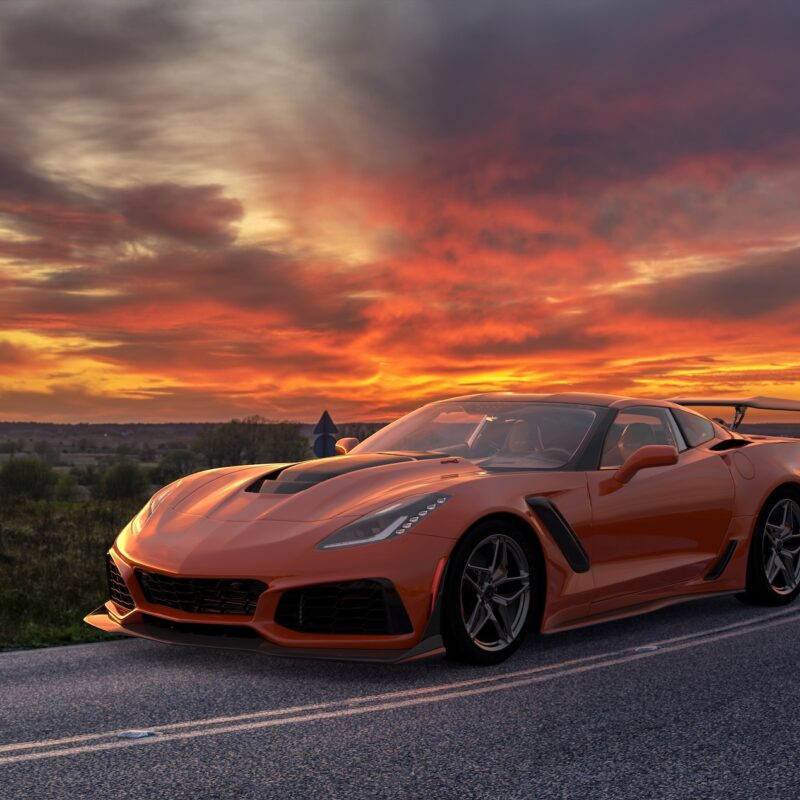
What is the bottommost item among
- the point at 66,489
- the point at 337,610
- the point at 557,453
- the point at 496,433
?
the point at 337,610

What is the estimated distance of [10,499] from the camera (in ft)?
89.7

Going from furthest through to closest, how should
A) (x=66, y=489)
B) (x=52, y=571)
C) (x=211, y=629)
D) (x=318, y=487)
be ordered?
(x=66, y=489) < (x=52, y=571) < (x=318, y=487) < (x=211, y=629)

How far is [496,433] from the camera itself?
7207 millimetres

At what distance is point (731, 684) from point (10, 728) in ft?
11.6

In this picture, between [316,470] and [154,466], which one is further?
[154,466]

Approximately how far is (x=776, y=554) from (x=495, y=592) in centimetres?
319

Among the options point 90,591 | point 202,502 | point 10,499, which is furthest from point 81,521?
point 202,502

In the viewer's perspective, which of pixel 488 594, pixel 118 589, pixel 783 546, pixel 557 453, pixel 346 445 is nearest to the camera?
pixel 488 594

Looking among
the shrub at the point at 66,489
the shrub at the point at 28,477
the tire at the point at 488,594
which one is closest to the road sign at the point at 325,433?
the tire at the point at 488,594

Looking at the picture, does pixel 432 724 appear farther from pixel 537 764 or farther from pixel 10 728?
pixel 10 728

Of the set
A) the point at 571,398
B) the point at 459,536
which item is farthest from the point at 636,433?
the point at 459,536

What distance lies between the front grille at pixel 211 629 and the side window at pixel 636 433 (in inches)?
101

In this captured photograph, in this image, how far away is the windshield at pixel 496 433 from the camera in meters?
6.86

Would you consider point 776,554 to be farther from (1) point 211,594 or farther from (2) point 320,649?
(1) point 211,594
